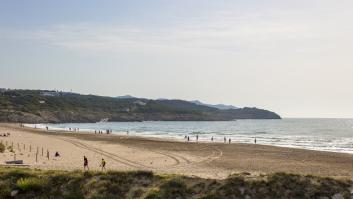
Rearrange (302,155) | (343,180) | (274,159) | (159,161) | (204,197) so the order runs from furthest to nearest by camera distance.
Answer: (302,155), (274,159), (159,161), (343,180), (204,197)

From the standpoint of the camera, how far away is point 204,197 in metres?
13.7

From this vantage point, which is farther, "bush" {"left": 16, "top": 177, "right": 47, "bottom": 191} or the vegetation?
"bush" {"left": 16, "top": 177, "right": 47, "bottom": 191}

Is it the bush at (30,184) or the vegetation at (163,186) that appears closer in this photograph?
the vegetation at (163,186)

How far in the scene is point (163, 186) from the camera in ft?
47.5

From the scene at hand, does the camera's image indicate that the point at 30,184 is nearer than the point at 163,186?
No

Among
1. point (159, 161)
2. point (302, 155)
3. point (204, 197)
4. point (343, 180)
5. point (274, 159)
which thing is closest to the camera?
point (204, 197)

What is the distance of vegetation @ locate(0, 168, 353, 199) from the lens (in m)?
13.8

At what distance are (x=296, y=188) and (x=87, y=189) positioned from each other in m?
6.56

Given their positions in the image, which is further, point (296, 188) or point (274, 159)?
point (274, 159)

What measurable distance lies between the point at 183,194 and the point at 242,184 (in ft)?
6.13

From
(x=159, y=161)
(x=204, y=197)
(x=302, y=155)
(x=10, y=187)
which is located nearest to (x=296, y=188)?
(x=204, y=197)

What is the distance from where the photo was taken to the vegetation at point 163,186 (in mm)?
13812

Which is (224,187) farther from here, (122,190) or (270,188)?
(122,190)

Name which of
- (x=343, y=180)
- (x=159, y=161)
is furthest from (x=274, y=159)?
(x=343, y=180)
